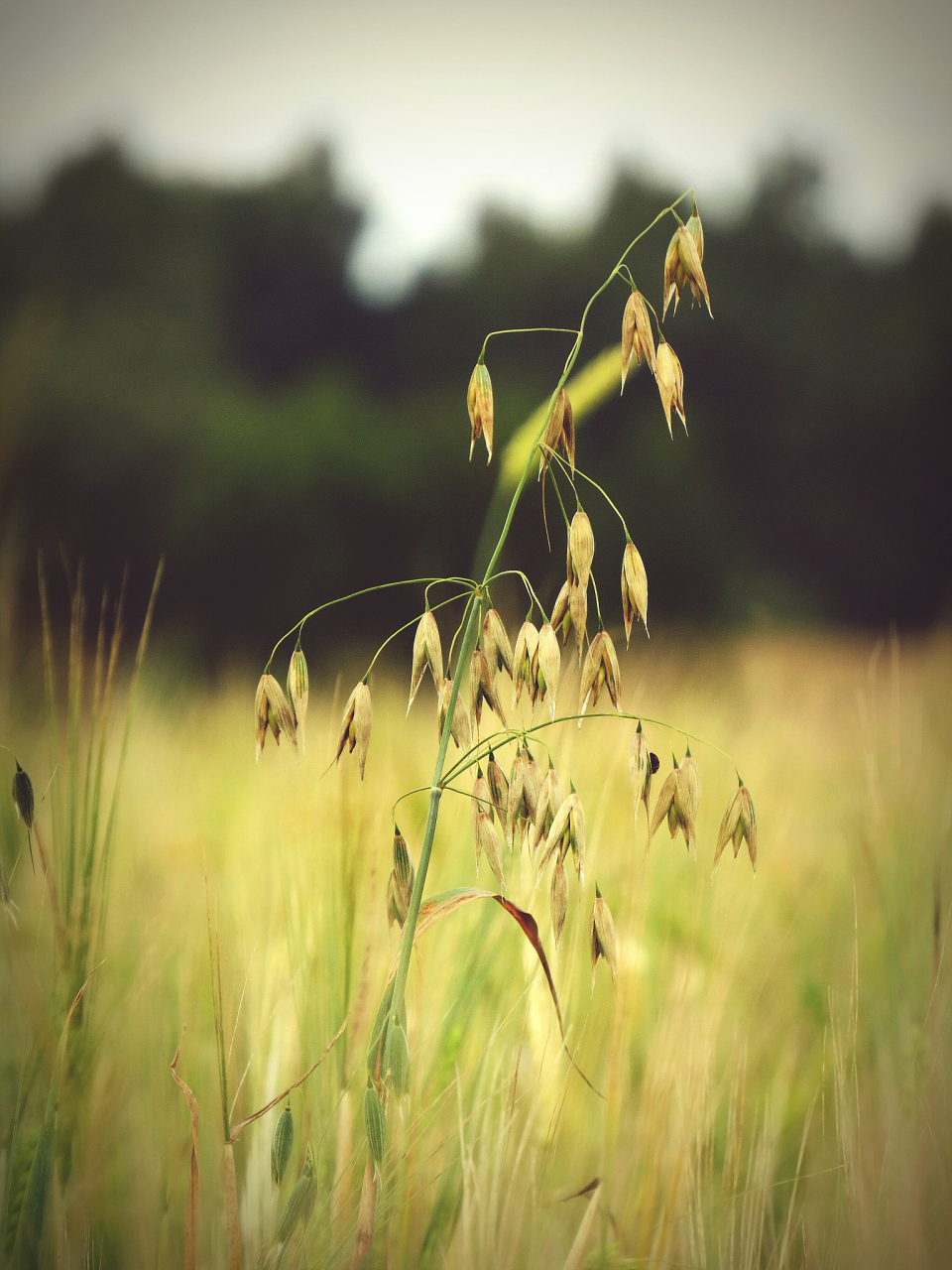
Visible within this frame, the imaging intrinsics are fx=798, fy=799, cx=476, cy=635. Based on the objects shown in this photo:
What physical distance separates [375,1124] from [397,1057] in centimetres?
3

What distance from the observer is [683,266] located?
0.30 metres

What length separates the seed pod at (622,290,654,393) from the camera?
302 millimetres

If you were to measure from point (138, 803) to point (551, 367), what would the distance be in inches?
82.9

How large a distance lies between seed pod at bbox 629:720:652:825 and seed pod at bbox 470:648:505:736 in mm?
55

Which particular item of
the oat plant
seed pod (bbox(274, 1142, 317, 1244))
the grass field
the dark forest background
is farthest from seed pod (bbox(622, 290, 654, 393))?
the dark forest background

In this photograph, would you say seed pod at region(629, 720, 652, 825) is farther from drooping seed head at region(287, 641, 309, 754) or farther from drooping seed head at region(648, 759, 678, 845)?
drooping seed head at region(287, 641, 309, 754)

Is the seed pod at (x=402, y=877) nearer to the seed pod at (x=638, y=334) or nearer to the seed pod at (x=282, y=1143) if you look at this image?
the seed pod at (x=282, y=1143)

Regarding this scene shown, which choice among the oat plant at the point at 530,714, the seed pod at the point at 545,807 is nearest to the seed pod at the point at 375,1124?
the oat plant at the point at 530,714

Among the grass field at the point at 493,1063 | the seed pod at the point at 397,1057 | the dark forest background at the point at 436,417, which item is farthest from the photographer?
the dark forest background at the point at 436,417

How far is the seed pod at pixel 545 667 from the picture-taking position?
297 mm

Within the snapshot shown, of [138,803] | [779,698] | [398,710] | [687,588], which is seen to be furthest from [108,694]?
[687,588]

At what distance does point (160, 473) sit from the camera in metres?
2.41

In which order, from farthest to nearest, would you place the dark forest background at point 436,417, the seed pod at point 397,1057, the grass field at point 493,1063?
the dark forest background at point 436,417 < the grass field at point 493,1063 < the seed pod at point 397,1057

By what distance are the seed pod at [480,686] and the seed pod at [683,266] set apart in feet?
0.48
